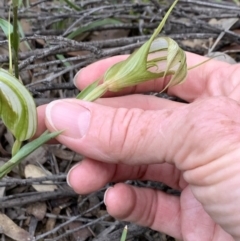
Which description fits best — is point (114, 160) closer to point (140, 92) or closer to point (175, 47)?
point (175, 47)

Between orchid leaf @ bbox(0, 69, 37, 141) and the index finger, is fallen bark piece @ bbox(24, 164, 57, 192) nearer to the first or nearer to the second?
the index finger

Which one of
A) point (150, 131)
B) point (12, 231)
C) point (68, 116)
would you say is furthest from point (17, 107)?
point (12, 231)

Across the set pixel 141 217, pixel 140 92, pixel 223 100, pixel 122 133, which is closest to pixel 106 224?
pixel 141 217

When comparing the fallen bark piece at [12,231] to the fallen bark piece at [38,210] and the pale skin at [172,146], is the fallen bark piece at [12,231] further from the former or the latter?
the pale skin at [172,146]

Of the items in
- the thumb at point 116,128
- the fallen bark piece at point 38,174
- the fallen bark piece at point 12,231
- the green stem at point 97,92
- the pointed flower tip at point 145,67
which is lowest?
the fallen bark piece at point 12,231

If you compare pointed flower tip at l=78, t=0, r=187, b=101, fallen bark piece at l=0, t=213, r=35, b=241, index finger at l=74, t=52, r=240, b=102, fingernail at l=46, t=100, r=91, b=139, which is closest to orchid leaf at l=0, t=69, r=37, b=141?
fingernail at l=46, t=100, r=91, b=139

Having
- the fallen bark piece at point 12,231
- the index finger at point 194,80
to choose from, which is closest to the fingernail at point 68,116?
the index finger at point 194,80
